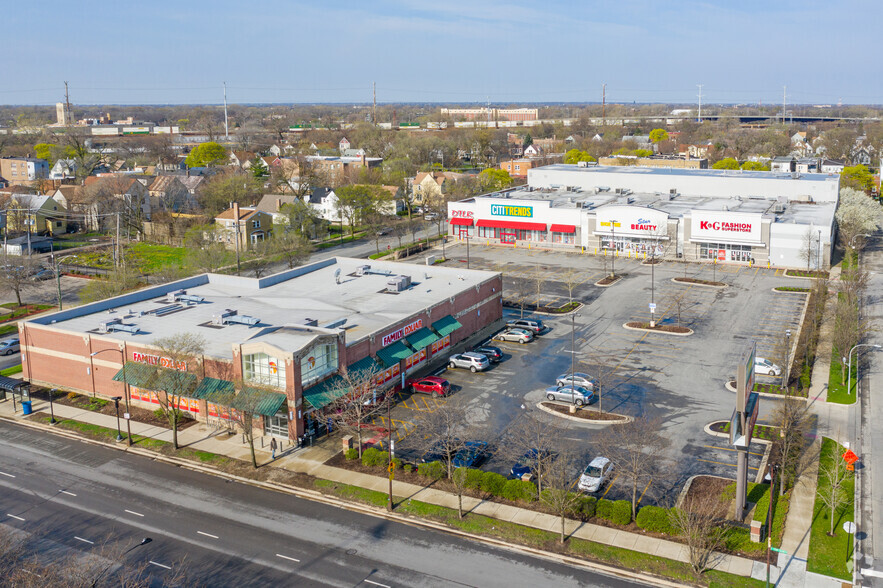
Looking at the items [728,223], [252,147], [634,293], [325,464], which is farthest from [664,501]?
[252,147]

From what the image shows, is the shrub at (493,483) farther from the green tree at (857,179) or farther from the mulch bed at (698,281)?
the green tree at (857,179)

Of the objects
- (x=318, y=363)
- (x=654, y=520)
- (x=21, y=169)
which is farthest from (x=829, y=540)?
(x=21, y=169)

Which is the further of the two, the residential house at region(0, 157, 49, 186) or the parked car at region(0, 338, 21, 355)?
the residential house at region(0, 157, 49, 186)

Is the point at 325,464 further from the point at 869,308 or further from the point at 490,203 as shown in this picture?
the point at 490,203

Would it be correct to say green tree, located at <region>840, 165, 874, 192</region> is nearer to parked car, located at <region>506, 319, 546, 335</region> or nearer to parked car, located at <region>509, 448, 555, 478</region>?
parked car, located at <region>506, 319, 546, 335</region>

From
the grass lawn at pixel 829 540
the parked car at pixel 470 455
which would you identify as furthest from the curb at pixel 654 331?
the parked car at pixel 470 455

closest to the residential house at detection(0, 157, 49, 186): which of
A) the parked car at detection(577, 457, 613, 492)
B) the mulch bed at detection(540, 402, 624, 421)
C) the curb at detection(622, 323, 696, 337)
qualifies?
the curb at detection(622, 323, 696, 337)
